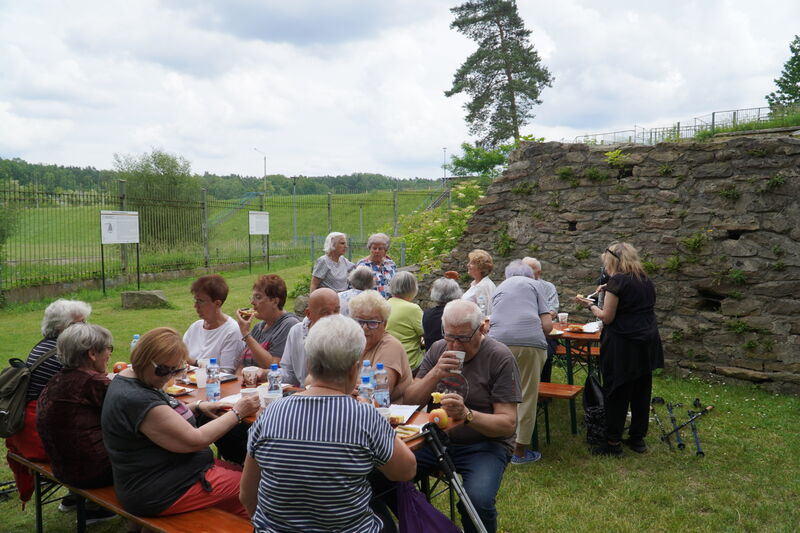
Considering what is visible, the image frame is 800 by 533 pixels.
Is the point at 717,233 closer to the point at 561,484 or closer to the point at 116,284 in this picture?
the point at 561,484

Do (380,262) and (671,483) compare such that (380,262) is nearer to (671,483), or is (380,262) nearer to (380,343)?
(380,343)

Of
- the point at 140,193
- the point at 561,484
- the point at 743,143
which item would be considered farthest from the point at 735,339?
the point at 140,193

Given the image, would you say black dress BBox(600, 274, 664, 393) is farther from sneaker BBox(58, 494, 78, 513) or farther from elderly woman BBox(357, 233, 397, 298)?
sneaker BBox(58, 494, 78, 513)

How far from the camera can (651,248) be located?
7.63 metres

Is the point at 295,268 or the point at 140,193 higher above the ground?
the point at 140,193

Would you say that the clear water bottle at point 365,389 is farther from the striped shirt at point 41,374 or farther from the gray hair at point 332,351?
the striped shirt at point 41,374

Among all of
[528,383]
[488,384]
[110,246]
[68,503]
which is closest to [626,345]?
[528,383]

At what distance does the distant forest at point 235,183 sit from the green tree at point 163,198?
0.55 m

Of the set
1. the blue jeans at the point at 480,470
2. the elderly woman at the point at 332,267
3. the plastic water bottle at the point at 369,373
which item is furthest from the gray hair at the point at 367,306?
the elderly woman at the point at 332,267

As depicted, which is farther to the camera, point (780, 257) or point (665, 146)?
point (665, 146)

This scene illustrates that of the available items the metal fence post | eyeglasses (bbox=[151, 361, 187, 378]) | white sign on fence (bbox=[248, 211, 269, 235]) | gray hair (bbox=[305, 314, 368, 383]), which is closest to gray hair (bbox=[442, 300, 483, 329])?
gray hair (bbox=[305, 314, 368, 383])

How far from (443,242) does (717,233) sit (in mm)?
4787

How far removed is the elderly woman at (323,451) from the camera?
2041 millimetres

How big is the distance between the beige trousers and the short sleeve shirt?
1523 mm
